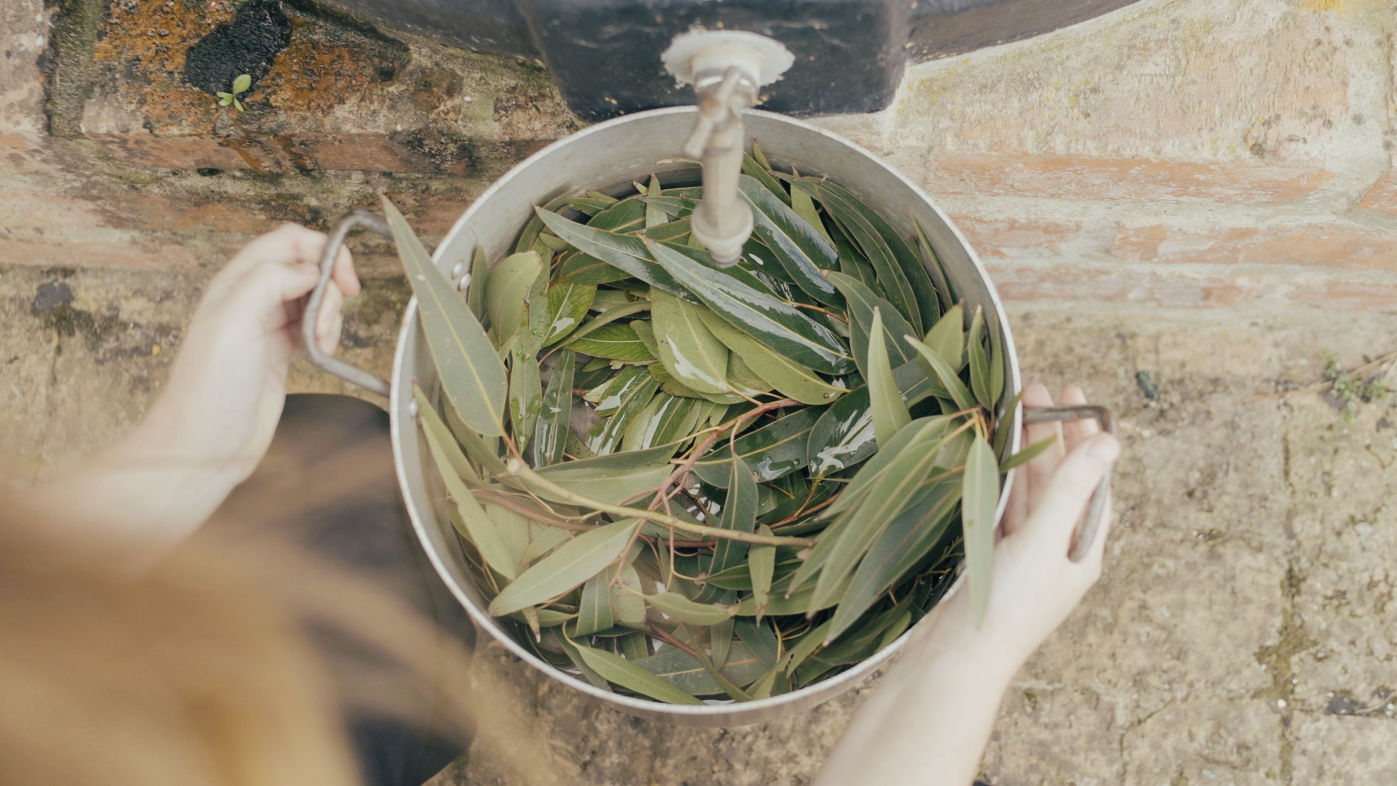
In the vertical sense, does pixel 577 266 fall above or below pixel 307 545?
above

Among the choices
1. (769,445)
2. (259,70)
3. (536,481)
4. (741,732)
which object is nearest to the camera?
(536,481)

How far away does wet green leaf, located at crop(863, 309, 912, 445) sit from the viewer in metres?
0.77

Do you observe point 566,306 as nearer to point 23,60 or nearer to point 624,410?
point 624,410

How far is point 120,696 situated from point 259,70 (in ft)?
2.36

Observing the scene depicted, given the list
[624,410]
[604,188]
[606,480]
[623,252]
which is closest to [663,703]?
[606,480]

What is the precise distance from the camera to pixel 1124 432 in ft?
4.38

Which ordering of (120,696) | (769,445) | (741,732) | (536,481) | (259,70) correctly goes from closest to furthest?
(120,696), (536,481), (769,445), (259,70), (741,732)

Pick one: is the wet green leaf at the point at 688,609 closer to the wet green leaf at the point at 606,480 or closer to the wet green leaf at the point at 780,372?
the wet green leaf at the point at 606,480

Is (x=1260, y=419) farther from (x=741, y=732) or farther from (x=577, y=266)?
(x=577, y=266)

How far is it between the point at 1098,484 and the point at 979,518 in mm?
134

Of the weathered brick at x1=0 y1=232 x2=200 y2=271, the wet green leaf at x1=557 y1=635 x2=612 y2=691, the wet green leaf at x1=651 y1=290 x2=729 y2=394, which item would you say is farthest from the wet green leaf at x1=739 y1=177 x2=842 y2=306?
the weathered brick at x1=0 y1=232 x2=200 y2=271

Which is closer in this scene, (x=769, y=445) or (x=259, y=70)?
(x=769, y=445)

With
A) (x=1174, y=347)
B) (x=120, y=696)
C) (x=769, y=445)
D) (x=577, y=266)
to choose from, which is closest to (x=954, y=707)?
(x=769, y=445)

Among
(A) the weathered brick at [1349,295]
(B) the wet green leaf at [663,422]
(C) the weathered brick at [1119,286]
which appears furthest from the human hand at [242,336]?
(A) the weathered brick at [1349,295]
